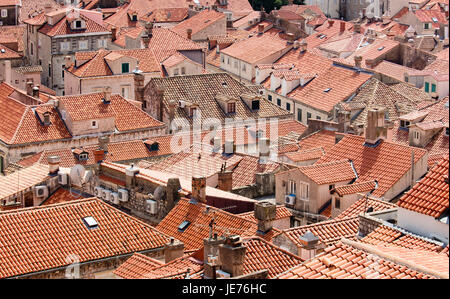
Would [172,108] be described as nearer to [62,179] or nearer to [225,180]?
[225,180]

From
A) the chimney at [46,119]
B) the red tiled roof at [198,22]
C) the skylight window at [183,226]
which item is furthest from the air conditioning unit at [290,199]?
the red tiled roof at [198,22]

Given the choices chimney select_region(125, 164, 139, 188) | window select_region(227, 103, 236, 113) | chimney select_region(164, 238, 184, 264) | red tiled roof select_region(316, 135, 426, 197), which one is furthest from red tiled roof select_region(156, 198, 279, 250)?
window select_region(227, 103, 236, 113)

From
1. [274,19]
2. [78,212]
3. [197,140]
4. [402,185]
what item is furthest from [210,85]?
[274,19]

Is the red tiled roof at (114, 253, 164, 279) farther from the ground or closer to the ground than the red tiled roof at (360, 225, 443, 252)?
closer to the ground

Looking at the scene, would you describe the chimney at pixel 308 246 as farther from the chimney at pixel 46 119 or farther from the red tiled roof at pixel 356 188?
the chimney at pixel 46 119

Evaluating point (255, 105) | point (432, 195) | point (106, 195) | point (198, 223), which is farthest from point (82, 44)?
point (432, 195)

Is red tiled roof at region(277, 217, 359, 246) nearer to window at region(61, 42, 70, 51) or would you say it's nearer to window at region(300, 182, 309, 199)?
window at region(300, 182, 309, 199)

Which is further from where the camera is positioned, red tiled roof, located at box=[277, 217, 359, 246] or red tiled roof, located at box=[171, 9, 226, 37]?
red tiled roof, located at box=[171, 9, 226, 37]
